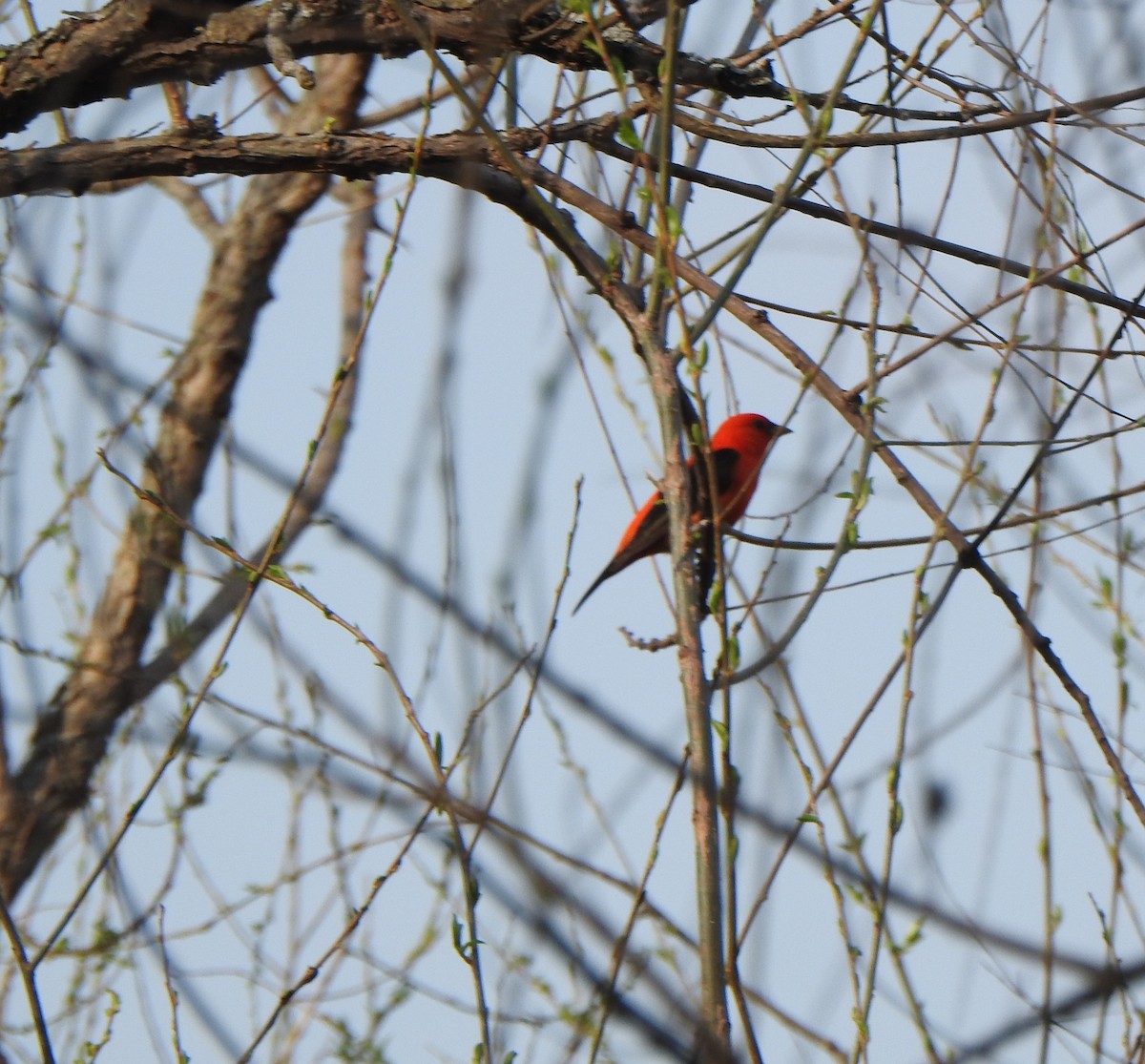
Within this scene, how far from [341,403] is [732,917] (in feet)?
13.3

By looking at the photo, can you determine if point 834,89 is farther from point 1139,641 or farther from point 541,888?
point 1139,641

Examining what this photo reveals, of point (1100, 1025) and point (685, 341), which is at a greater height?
point (685, 341)

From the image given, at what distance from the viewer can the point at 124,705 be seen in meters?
5.41

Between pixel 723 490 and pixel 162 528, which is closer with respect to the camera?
pixel 162 528

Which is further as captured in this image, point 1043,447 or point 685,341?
point 1043,447

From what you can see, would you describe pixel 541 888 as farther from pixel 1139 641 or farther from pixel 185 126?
pixel 1139 641

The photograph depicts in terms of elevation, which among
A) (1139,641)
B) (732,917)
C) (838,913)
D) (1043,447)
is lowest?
(732,917)

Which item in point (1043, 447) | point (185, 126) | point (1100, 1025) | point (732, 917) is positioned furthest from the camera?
point (185, 126)

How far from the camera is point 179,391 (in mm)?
5746

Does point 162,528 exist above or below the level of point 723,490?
below

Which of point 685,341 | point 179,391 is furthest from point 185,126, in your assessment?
point 179,391

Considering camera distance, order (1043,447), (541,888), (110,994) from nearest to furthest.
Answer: (541,888) → (1043,447) → (110,994)

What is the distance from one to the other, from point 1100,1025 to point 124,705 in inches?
148

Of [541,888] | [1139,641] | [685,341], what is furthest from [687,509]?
[1139,641]
